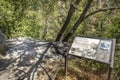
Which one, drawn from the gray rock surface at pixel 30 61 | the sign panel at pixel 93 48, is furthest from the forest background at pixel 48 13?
the sign panel at pixel 93 48

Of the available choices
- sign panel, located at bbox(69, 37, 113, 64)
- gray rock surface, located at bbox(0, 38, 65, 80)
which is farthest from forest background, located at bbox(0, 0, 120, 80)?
sign panel, located at bbox(69, 37, 113, 64)

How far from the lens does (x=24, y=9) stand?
741 centimetres

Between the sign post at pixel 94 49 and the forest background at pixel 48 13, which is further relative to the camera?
the forest background at pixel 48 13

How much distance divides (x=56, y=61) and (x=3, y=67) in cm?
134

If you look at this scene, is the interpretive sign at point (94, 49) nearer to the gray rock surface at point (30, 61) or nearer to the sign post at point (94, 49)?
the sign post at point (94, 49)

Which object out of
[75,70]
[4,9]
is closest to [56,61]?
[75,70]

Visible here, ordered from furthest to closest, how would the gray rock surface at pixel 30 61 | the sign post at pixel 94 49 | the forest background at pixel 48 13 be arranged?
the forest background at pixel 48 13 < the gray rock surface at pixel 30 61 < the sign post at pixel 94 49

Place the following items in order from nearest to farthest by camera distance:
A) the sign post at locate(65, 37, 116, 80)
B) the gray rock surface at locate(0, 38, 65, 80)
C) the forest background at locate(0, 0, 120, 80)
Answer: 1. the sign post at locate(65, 37, 116, 80)
2. the gray rock surface at locate(0, 38, 65, 80)
3. the forest background at locate(0, 0, 120, 80)

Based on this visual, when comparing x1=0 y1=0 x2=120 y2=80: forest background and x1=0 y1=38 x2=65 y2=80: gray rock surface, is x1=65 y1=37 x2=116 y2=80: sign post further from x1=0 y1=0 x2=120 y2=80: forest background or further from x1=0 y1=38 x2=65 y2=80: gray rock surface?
x1=0 y1=0 x2=120 y2=80: forest background

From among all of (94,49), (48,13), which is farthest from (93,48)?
(48,13)

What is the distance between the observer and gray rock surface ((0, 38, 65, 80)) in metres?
3.78

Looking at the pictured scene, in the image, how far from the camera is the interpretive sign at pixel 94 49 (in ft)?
9.27

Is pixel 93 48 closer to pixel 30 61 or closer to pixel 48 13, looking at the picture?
pixel 30 61

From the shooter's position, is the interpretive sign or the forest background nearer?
the interpretive sign
